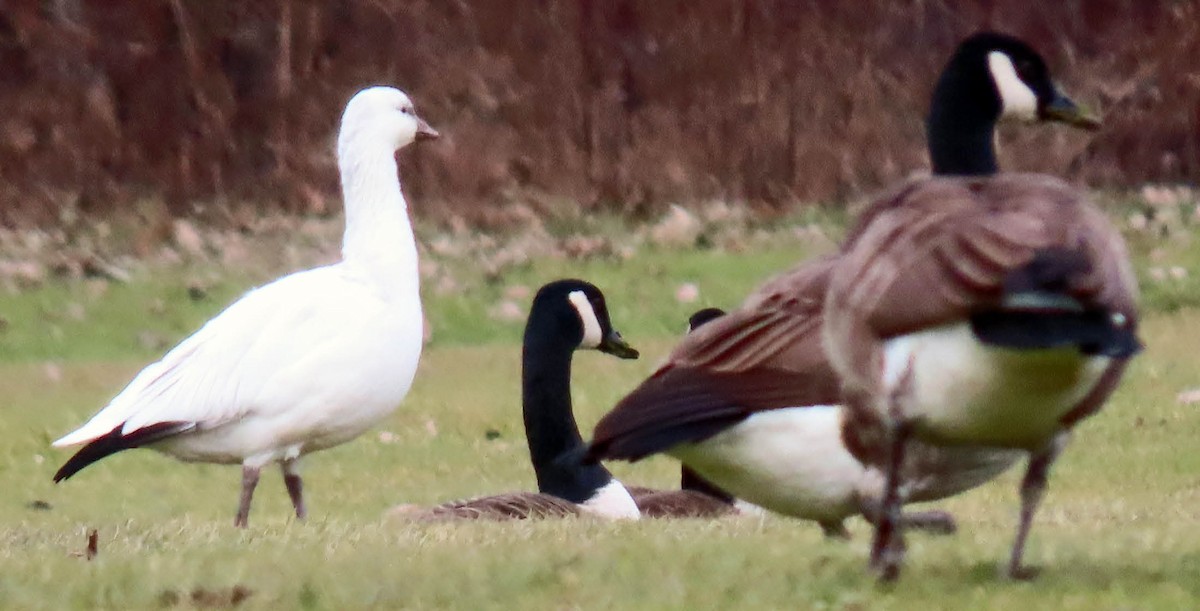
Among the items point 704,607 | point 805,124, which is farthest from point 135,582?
point 805,124

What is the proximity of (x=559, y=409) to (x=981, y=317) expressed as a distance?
4.89 m

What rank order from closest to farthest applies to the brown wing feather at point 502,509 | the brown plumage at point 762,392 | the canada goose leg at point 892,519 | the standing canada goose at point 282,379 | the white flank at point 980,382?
1. the white flank at point 980,382
2. the canada goose leg at point 892,519
3. the brown plumage at point 762,392
4. the brown wing feather at point 502,509
5. the standing canada goose at point 282,379

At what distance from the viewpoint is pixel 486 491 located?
34.1 ft

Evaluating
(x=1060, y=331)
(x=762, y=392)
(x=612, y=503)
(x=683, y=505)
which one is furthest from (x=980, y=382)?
(x=683, y=505)

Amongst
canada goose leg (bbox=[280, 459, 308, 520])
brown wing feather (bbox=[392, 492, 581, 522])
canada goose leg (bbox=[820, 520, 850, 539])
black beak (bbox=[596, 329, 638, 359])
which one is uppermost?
black beak (bbox=[596, 329, 638, 359])

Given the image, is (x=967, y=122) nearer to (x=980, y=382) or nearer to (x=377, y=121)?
(x=980, y=382)

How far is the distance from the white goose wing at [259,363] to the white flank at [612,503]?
1034 mm

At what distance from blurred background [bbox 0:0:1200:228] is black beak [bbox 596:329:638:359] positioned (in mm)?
9490

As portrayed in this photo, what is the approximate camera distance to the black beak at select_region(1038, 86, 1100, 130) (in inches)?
A: 246

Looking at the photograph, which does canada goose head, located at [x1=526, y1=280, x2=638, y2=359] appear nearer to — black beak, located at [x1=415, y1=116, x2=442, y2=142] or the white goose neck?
the white goose neck

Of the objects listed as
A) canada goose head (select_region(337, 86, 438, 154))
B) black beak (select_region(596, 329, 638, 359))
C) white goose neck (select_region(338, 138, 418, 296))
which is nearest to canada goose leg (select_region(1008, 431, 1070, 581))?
white goose neck (select_region(338, 138, 418, 296))

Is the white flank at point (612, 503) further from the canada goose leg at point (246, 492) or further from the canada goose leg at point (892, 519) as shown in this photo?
the canada goose leg at point (892, 519)

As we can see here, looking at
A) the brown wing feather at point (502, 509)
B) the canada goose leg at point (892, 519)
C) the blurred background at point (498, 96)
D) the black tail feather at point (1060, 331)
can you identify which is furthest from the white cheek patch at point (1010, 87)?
the blurred background at point (498, 96)

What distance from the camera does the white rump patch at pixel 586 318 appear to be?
962 cm
